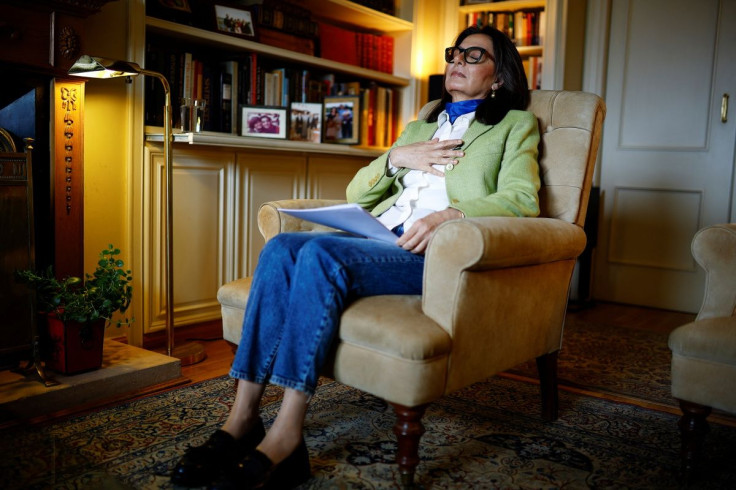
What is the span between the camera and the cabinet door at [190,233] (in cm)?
244

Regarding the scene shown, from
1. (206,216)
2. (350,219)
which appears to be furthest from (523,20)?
(350,219)

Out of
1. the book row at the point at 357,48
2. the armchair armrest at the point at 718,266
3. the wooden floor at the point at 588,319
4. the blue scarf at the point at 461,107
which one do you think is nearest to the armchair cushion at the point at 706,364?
the armchair armrest at the point at 718,266

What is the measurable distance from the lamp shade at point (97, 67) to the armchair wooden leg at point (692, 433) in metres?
1.75

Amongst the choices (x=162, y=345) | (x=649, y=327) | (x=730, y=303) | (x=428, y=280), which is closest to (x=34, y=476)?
(x=428, y=280)

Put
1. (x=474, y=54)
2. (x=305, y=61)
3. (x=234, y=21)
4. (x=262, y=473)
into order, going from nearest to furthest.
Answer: (x=262, y=473)
(x=474, y=54)
(x=234, y=21)
(x=305, y=61)

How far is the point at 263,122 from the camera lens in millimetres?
2771

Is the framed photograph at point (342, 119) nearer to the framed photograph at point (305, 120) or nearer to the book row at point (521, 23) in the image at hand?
the framed photograph at point (305, 120)

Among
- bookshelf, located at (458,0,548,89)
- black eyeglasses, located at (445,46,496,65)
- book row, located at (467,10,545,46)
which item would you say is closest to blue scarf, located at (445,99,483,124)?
black eyeglasses, located at (445,46,496,65)

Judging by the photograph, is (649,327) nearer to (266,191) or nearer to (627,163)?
(627,163)

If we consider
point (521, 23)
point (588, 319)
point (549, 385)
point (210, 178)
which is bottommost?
point (588, 319)

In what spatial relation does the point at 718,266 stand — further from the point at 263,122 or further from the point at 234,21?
the point at 234,21

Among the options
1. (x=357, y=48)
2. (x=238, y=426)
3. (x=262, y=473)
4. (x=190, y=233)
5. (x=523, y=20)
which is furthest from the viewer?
(x=523, y=20)

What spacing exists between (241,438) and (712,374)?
994mm

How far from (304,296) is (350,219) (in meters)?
0.25
